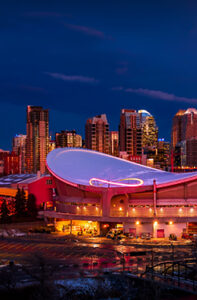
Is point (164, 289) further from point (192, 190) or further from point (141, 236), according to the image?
point (192, 190)

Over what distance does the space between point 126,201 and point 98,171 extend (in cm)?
835

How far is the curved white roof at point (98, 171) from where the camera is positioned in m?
51.6

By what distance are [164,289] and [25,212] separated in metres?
41.7

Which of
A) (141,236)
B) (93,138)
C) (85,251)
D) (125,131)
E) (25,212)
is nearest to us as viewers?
(85,251)

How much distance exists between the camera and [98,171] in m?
→ 58.1

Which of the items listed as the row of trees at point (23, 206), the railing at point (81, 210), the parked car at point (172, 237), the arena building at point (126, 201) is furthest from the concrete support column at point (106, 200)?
the row of trees at point (23, 206)

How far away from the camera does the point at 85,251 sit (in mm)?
36250

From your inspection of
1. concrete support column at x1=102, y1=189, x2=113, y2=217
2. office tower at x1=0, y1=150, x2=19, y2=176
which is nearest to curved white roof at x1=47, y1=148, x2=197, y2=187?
concrete support column at x1=102, y1=189, x2=113, y2=217

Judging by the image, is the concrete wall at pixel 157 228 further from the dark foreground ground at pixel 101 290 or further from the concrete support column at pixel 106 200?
the dark foreground ground at pixel 101 290

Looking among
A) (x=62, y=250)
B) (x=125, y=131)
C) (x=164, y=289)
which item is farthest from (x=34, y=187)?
(x=125, y=131)

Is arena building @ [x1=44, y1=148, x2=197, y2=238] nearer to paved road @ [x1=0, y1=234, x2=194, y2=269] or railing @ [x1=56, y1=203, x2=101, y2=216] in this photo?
railing @ [x1=56, y1=203, x2=101, y2=216]

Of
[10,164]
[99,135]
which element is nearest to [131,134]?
[99,135]

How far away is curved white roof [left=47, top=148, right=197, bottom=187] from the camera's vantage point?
51.6 m

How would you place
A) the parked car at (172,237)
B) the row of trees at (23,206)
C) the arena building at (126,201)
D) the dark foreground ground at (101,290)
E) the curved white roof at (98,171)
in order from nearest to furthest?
the dark foreground ground at (101,290) < the parked car at (172,237) < the arena building at (126,201) < the curved white roof at (98,171) < the row of trees at (23,206)
